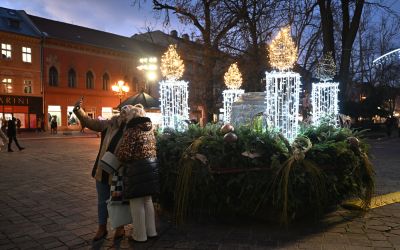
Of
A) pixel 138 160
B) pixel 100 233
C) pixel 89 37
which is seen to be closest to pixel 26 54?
pixel 89 37

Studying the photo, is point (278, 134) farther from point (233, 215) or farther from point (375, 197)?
point (375, 197)

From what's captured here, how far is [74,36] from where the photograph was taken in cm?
4331

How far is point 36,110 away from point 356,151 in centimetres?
3814

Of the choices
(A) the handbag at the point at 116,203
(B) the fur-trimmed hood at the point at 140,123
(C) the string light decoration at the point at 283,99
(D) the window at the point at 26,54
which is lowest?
(A) the handbag at the point at 116,203

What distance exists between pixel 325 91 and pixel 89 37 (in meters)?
36.3

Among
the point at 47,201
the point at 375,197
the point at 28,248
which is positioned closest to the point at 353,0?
the point at 375,197

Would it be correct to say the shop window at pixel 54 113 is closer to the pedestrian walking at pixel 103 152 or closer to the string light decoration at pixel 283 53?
the string light decoration at pixel 283 53

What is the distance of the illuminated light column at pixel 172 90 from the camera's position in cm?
1074

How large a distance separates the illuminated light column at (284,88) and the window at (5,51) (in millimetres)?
35437

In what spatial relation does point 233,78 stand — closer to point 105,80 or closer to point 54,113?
point 54,113

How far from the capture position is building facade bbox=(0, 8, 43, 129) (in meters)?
37.2

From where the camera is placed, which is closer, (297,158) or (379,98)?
(297,158)

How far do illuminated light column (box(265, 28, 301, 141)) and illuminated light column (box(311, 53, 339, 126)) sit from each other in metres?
4.50

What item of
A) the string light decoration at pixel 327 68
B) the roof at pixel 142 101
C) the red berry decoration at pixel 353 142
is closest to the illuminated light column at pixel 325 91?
the string light decoration at pixel 327 68
